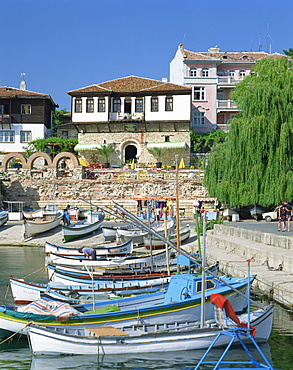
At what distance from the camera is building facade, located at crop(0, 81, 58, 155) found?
53.4 metres

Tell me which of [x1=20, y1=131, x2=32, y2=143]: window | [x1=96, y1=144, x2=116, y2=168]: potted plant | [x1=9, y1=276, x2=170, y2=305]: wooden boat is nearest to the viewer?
[x1=9, y1=276, x2=170, y2=305]: wooden boat

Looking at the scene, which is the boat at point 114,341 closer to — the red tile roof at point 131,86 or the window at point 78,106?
the red tile roof at point 131,86

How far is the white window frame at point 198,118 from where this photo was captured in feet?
176

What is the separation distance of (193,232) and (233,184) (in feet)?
12.7

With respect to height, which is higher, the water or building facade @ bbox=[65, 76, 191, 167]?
building facade @ bbox=[65, 76, 191, 167]

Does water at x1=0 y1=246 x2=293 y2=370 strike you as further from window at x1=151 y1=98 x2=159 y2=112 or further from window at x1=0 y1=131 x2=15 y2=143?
window at x1=0 y1=131 x2=15 y2=143

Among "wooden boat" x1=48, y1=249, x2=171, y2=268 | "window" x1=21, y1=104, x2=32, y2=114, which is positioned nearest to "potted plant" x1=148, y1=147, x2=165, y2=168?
"window" x1=21, y1=104, x2=32, y2=114

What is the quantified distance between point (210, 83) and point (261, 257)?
38.6 metres

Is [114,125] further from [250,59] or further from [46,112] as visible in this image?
[250,59]

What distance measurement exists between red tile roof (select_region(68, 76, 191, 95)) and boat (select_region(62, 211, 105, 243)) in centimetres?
2016

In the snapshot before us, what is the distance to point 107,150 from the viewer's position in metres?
49.4

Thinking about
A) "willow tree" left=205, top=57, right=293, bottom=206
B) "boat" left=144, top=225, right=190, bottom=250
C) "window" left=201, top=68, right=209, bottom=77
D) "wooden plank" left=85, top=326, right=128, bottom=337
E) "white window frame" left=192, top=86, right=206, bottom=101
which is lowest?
"boat" left=144, top=225, right=190, bottom=250

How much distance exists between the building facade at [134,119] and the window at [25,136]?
6.22m

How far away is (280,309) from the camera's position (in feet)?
44.6
